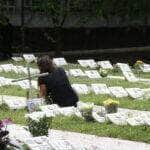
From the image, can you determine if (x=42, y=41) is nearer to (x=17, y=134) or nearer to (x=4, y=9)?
(x=4, y=9)

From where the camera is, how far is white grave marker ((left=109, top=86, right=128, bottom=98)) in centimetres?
1628

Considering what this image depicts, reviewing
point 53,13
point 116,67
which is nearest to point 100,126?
point 116,67

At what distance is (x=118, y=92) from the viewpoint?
16.5m

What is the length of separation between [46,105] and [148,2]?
734 inches

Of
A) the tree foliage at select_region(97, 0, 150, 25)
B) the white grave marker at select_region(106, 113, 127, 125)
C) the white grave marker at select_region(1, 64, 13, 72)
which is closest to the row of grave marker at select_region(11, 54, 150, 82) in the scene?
the white grave marker at select_region(1, 64, 13, 72)

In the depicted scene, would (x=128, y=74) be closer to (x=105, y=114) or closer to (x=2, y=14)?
(x=105, y=114)

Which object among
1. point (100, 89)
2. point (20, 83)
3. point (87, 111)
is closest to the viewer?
point (87, 111)

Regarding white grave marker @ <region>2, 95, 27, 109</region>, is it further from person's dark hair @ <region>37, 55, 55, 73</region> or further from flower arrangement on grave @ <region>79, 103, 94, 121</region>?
flower arrangement on grave @ <region>79, 103, 94, 121</region>

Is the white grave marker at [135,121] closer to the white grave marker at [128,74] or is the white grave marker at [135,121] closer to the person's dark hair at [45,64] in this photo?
the person's dark hair at [45,64]

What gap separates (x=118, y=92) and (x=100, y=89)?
574 mm

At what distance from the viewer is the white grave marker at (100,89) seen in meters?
16.7

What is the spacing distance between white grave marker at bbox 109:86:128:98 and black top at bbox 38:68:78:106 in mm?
2523

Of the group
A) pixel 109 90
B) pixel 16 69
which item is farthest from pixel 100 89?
pixel 16 69

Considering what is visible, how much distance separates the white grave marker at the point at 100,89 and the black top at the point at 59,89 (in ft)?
9.13
